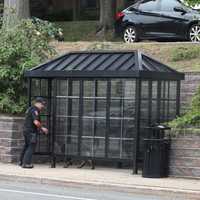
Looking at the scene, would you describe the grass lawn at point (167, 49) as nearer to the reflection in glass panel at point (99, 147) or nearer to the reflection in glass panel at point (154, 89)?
the reflection in glass panel at point (154, 89)

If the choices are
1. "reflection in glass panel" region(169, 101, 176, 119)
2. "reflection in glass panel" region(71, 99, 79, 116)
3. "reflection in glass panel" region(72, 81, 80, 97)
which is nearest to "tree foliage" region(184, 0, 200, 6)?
"reflection in glass panel" region(169, 101, 176, 119)

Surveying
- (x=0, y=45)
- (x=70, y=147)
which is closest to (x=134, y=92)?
(x=70, y=147)

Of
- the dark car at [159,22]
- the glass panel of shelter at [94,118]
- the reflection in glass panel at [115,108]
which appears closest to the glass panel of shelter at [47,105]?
the glass panel of shelter at [94,118]

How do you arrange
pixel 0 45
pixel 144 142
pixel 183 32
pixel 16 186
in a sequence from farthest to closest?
pixel 183 32 → pixel 0 45 → pixel 144 142 → pixel 16 186

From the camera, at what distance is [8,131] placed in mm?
20875

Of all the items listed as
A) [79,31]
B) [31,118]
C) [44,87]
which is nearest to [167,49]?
[44,87]

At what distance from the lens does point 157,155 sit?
18.1 m

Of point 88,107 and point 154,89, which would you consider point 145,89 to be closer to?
point 154,89

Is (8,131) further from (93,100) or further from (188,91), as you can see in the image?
(188,91)

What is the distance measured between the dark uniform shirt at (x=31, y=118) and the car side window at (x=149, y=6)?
29.9 ft

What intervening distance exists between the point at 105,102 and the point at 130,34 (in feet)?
28.1

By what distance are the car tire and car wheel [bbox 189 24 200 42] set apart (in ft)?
7.23

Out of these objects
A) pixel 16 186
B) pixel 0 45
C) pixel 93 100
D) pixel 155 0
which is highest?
pixel 155 0

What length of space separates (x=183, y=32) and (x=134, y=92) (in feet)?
25.2
